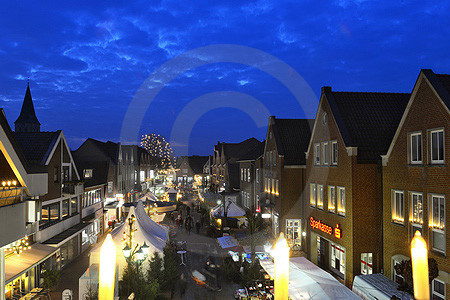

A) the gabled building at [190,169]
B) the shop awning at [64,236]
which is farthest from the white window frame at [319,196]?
the gabled building at [190,169]

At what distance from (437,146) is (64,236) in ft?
79.2

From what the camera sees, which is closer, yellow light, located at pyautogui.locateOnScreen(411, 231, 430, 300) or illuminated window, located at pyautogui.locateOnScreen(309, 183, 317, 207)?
yellow light, located at pyautogui.locateOnScreen(411, 231, 430, 300)

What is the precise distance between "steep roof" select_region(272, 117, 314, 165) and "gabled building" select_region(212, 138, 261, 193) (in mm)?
17521

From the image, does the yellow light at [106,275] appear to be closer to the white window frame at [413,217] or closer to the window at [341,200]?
the white window frame at [413,217]

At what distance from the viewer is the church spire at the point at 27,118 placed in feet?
272

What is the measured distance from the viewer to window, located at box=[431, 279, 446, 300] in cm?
1350

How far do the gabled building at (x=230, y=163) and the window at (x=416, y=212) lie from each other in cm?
3574

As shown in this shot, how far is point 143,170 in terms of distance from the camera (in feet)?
257

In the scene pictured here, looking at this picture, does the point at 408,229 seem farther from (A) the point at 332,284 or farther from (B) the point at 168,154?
(B) the point at 168,154

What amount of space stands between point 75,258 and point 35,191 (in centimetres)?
1584

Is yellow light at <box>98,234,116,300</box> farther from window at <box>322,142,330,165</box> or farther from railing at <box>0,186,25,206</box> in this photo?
window at <box>322,142,330,165</box>

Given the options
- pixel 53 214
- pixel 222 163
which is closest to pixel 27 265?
pixel 53 214

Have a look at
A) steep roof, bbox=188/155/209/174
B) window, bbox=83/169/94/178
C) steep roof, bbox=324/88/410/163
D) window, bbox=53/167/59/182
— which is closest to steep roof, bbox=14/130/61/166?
window, bbox=53/167/59/182

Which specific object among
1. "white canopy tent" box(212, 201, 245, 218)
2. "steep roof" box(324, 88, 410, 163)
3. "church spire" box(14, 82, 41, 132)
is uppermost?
Answer: "church spire" box(14, 82, 41, 132)
